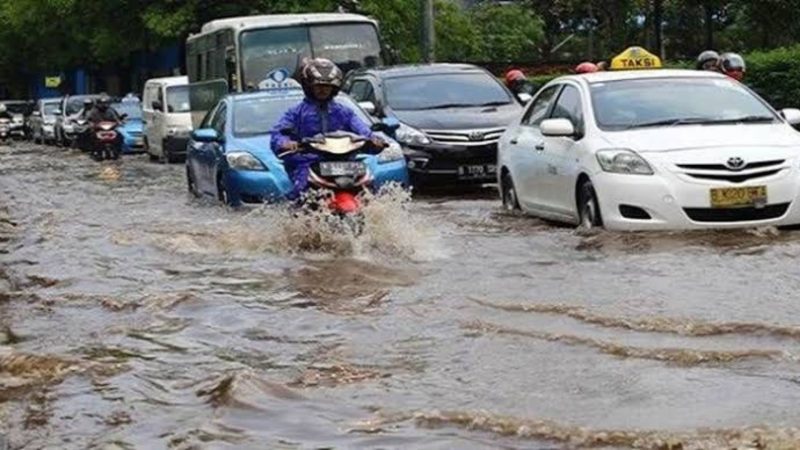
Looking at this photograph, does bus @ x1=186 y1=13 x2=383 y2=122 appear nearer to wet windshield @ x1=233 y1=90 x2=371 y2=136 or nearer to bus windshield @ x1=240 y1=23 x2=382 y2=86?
bus windshield @ x1=240 y1=23 x2=382 y2=86

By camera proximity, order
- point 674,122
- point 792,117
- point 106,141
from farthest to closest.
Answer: point 106,141
point 792,117
point 674,122

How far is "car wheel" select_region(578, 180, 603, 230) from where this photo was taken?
1118 centimetres

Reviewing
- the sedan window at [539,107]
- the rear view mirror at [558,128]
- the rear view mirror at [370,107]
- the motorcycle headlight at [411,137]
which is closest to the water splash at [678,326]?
the rear view mirror at [558,128]

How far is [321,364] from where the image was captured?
6941 mm

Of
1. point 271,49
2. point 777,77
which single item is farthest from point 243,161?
point 777,77

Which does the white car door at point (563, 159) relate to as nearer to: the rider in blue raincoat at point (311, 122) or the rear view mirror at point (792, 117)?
the rider in blue raincoat at point (311, 122)

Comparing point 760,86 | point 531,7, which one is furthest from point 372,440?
point 531,7

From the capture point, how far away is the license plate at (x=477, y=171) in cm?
1677

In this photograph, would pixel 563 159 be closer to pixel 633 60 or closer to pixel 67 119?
pixel 633 60

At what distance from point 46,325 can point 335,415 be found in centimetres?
319

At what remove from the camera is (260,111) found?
51.7 ft

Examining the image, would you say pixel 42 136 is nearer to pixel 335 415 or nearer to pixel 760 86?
pixel 760 86

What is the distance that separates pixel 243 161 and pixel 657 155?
16.4ft

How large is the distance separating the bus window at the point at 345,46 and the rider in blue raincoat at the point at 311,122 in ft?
35.1
